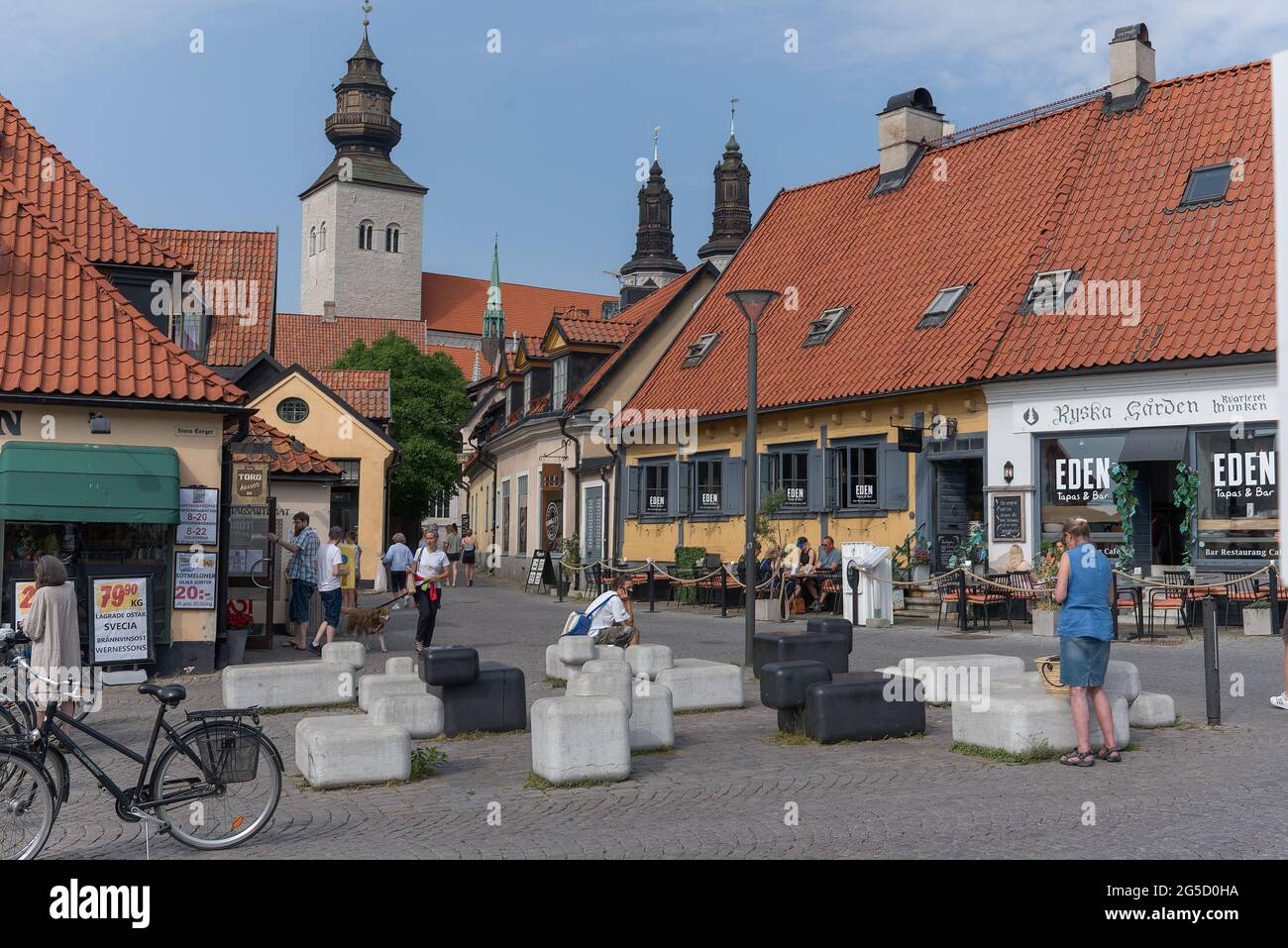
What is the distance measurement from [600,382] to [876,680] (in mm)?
25283

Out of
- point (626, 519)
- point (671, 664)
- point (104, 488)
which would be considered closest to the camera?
point (671, 664)

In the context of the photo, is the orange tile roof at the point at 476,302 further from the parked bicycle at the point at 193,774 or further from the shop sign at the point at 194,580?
the parked bicycle at the point at 193,774

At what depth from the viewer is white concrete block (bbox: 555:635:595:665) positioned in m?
14.5

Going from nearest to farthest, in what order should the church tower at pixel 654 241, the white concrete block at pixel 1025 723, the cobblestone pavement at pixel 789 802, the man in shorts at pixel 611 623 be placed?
the cobblestone pavement at pixel 789 802
the white concrete block at pixel 1025 723
the man in shorts at pixel 611 623
the church tower at pixel 654 241

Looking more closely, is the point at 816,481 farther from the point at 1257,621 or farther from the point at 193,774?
the point at 193,774

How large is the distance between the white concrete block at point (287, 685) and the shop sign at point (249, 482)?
5798 millimetres

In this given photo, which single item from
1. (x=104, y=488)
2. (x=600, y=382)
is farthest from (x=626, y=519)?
(x=104, y=488)

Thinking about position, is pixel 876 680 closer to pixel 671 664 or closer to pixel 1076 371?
pixel 671 664

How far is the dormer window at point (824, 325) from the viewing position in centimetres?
2895

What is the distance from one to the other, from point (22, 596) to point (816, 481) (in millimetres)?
16600

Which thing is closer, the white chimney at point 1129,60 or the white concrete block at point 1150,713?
the white concrete block at point 1150,713

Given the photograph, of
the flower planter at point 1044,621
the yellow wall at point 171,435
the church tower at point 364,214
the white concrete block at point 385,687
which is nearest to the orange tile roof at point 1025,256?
the flower planter at point 1044,621

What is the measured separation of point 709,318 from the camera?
3444cm
